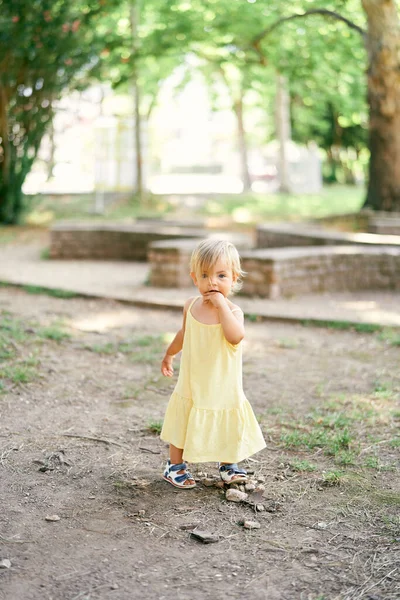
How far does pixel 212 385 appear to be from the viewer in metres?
3.56

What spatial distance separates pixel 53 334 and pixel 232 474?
3.23m

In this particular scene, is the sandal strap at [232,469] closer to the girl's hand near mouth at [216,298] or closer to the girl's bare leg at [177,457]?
the girl's bare leg at [177,457]

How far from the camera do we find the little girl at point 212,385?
11.5ft

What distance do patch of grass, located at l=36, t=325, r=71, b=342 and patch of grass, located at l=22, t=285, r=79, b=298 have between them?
2.03 metres

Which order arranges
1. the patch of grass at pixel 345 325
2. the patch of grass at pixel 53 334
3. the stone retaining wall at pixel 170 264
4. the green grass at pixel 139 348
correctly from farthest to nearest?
the stone retaining wall at pixel 170 264 → the patch of grass at pixel 345 325 → the patch of grass at pixel 53 334 → the green grass at pixel 139 348

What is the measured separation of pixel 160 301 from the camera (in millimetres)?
8219

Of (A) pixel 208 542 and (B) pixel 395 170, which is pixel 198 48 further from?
(A) pixel 208 542

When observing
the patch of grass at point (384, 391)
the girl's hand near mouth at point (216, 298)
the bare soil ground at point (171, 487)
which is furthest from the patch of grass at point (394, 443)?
the girl's hand near mouth at point (216, 298)

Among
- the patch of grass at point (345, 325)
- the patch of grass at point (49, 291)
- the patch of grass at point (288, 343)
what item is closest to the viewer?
the patch of grass at point (288, 343)

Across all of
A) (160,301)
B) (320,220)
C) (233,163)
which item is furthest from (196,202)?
(233,163)

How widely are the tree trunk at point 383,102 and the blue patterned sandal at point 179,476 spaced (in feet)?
39.4

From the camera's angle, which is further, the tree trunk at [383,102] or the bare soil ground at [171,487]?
the tree trunk at [383,102]

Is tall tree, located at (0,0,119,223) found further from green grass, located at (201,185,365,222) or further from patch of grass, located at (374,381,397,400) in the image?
patch of grass, located at (374,381,397,400)

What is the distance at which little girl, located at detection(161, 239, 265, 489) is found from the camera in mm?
3518
